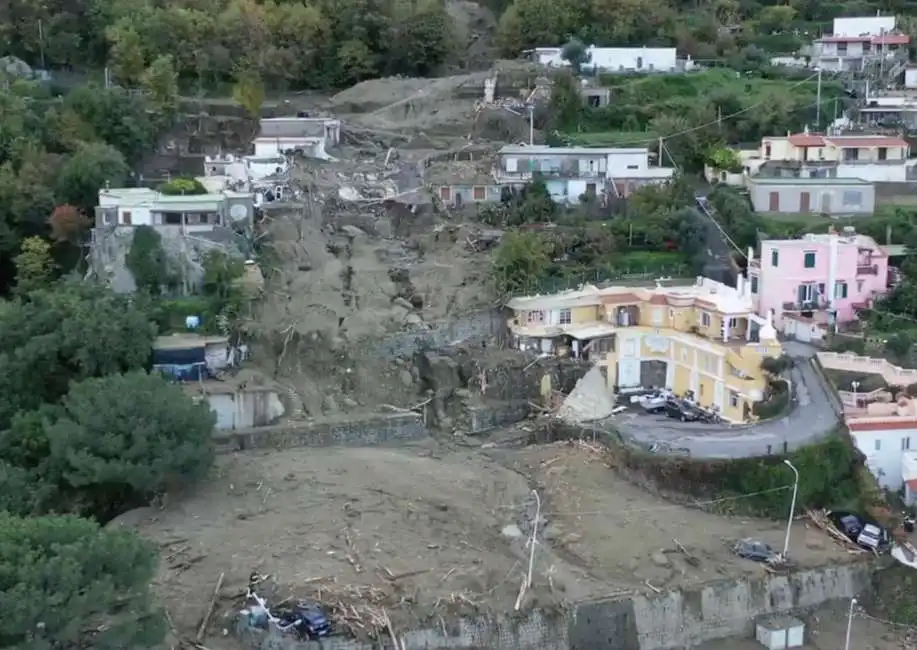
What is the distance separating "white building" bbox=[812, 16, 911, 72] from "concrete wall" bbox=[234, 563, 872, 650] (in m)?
29.3

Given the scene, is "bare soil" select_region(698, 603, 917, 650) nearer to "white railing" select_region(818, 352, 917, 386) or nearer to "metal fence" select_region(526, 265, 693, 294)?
"white railing" select_region(818, 352, 917, 386)

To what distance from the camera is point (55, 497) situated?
80.0 feet

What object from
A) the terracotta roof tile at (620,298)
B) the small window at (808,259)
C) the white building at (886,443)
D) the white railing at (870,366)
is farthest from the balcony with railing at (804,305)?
the white building at (886,443)

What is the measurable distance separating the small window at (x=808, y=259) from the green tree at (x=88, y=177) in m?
19.2

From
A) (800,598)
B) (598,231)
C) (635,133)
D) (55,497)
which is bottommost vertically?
(800,598)

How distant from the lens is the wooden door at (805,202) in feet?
117

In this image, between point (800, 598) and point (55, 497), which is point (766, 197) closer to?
point (800, 598)

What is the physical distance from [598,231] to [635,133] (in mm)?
8908

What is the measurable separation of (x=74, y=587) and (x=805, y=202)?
24647 mm

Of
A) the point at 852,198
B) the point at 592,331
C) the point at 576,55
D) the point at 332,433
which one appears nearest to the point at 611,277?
the point at 592,331

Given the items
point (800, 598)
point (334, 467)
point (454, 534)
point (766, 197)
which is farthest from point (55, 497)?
point (766, 197)

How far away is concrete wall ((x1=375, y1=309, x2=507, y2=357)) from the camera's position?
3105 cm

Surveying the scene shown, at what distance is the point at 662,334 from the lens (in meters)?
30.5

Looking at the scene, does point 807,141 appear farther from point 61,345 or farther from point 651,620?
point 61,345
